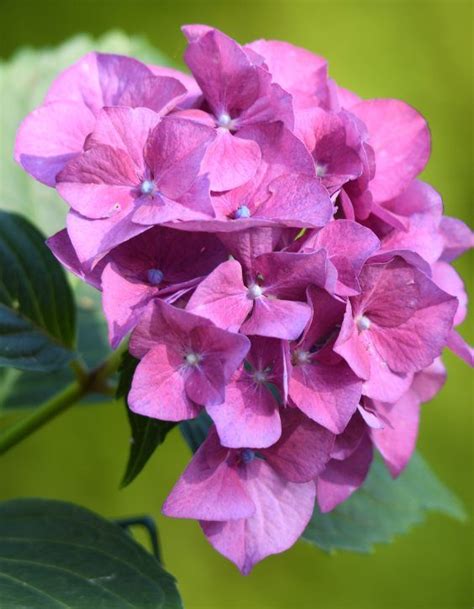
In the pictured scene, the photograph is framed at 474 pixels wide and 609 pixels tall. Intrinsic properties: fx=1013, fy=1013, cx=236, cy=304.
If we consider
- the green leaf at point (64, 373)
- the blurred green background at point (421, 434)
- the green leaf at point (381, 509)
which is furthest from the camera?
the blurred green background at point (421, 434)

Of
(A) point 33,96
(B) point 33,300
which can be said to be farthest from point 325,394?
(A) point 33,96

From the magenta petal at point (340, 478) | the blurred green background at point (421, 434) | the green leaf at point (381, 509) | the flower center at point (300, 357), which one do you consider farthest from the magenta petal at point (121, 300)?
the blurred green background at point (421, 434)

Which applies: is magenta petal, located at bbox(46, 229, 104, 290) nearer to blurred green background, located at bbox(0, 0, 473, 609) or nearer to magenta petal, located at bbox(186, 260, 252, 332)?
magenta petal, located at bbox(186, 260, 252, 332)

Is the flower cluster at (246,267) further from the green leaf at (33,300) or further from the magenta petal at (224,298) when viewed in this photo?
the green leaf at (33,300)

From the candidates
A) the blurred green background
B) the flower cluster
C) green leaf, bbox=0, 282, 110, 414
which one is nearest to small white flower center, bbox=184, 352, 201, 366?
the flower cluster

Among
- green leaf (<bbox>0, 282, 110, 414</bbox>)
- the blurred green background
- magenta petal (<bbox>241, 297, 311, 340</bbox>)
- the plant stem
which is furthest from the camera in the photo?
the blurred green background

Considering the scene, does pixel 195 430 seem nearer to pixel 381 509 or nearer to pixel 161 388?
pixel 161 388
